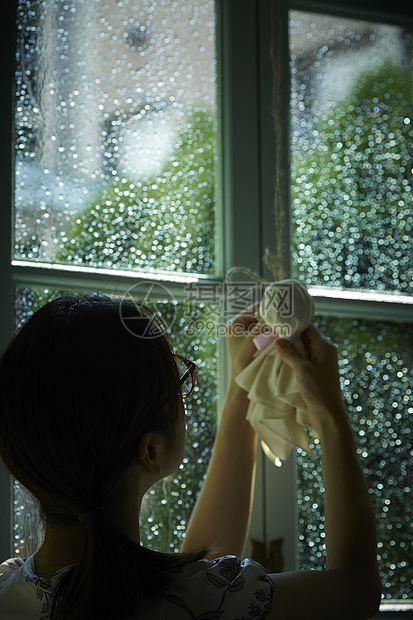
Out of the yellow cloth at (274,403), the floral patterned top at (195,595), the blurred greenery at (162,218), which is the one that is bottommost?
the floral patterned top at (195,595)

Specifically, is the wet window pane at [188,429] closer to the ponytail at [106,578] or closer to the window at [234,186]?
the window at [234,186]

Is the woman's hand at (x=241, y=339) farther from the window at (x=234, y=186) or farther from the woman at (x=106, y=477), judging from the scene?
the woman at (x=106, y=477)

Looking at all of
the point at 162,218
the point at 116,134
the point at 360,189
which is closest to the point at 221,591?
the point at 162,218

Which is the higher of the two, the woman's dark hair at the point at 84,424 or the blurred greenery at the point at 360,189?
the blurred greenery at the point at 360,189

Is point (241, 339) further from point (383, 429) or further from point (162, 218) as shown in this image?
point (383, 429)

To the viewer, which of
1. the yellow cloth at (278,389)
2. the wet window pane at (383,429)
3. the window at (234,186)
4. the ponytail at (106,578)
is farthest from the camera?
the wet window pane at (383,429)

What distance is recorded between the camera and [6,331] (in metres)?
1.14

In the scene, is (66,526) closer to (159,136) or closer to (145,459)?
(145,459)

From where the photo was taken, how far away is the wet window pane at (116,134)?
47.0 inches

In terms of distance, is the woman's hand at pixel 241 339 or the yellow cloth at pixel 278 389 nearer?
the yellow cloth at pixel 278 389

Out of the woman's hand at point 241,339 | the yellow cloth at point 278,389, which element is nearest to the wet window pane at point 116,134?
the woman's hand at point 241,339

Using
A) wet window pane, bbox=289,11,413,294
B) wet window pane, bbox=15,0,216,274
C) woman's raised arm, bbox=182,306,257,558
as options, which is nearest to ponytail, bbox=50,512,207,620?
woman's raised arm, bbox=182,306,257,558

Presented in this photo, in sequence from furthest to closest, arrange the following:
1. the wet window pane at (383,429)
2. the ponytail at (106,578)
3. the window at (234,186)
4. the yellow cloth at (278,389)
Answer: the wet window pane at (383,429), the window at (234,186), the yellow cloth at (278,389), the ponytail at (106,578)

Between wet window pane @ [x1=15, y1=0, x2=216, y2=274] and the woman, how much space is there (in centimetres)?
44
